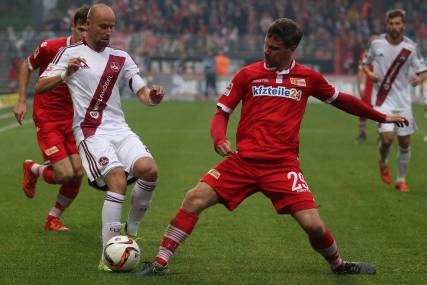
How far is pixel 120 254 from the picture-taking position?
7.65 m

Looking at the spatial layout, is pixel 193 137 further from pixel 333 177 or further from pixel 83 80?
pixel 83 80

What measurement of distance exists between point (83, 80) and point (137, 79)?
49 cm

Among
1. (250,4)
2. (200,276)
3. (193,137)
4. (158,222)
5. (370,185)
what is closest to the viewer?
(200,276)

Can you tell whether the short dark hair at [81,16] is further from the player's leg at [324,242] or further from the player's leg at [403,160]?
the player's leg at [403,160]

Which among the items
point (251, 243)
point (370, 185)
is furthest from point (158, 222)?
point (370, 185)

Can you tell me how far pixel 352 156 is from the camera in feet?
61.3

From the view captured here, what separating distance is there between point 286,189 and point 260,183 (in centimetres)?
20

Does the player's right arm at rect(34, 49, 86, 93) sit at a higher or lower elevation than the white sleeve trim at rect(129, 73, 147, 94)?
higher

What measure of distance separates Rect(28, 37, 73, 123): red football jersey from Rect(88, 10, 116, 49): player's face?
4.99 ft

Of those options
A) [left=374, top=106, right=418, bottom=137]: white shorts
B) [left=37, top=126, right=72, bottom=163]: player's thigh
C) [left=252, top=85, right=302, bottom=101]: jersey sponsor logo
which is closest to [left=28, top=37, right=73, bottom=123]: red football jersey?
[left=37, top=126, right=72, bottom=163]: player's thigh

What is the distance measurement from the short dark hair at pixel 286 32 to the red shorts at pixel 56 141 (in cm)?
307

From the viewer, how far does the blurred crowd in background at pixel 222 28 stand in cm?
4547

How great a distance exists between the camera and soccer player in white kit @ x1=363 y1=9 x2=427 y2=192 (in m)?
13.5

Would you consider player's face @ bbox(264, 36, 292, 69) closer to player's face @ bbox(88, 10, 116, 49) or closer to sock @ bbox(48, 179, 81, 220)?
player's face @ bbox(88, 10, 116, 49)
